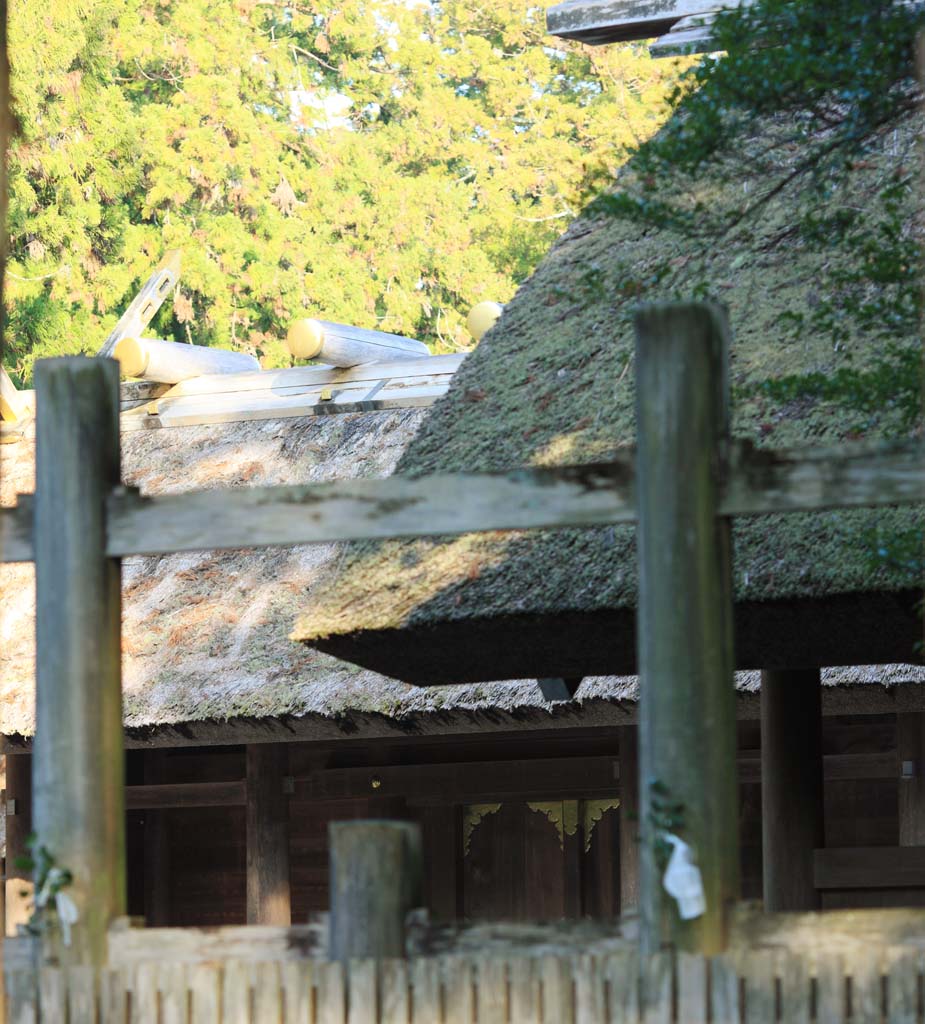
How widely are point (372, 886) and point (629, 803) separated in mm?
6703

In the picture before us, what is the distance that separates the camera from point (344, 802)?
1248 cm

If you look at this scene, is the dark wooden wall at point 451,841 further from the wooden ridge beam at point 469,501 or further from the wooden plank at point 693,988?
the wooden plank at point 693,988

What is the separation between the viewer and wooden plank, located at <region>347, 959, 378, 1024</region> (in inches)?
154

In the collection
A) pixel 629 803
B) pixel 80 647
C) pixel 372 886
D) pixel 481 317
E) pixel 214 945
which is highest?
pixel 481 317

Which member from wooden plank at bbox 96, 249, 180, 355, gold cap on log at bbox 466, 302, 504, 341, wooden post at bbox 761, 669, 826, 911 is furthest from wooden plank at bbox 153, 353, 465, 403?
wooden post at bbox 761, 669, 826, 911

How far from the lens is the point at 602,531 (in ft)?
19.7

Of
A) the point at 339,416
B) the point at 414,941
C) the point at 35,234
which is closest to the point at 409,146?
the point at 35,234

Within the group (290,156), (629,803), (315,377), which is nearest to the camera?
(629,803)

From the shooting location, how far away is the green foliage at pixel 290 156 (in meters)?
22.5

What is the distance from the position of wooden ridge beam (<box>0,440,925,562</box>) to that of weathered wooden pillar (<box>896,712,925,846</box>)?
6.11 meters

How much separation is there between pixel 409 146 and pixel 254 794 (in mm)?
19095

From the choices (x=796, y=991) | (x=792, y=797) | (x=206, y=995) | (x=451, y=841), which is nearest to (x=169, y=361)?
(x=451, y=841)

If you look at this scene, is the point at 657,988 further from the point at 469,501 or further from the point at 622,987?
the point at 469,501

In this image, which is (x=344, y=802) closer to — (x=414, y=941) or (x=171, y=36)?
(x=414, y=941)
